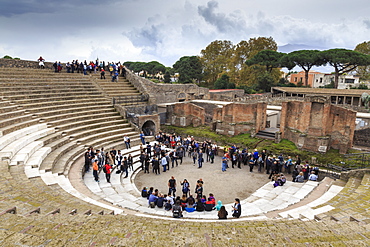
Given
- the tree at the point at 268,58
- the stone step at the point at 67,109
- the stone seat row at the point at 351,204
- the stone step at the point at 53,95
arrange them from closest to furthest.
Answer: the stone seat row at the point at 351,204 → the stone step at the point at 67,109 → the stone step at the point at 53,95 → the tree at the point at 268,58

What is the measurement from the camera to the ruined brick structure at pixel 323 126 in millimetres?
17000

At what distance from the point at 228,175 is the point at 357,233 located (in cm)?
921

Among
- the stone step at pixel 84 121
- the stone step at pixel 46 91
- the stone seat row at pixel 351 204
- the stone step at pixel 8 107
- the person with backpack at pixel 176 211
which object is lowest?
the person with backpack at pixel 176 211

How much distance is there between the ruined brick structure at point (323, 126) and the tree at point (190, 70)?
3726 cm

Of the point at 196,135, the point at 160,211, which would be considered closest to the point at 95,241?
the point at 160,211

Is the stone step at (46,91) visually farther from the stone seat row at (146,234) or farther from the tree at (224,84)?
the tree at (224,84)

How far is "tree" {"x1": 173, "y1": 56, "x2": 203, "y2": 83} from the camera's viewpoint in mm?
54000

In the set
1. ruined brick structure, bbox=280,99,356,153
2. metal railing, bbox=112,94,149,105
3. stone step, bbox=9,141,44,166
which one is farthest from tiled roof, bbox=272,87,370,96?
stone step, bbox=9,141,44,166

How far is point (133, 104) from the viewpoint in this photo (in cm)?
2130

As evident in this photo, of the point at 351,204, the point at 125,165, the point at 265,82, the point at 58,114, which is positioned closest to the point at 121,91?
the point at 58,114

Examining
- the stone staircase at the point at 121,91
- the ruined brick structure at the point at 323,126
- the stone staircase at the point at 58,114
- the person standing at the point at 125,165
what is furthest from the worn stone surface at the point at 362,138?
the stone staircase at the point at 121,91

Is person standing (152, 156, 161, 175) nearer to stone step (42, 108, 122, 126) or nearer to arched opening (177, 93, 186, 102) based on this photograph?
stone step (42, 108, 122, 126)

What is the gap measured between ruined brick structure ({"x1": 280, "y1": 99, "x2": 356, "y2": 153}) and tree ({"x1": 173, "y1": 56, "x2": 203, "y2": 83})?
3726 cm

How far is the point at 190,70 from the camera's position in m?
54.2
